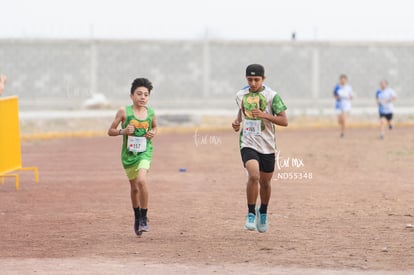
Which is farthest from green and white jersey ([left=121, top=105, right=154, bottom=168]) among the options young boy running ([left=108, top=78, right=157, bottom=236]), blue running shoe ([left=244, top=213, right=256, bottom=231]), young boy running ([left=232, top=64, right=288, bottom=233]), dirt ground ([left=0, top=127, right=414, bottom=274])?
blue running shoe ([left=244, top=213, right=256, bottom=231])

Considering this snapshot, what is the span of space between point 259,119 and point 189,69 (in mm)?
28656

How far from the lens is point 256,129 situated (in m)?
13.0

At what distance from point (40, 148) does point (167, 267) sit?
1874 cm

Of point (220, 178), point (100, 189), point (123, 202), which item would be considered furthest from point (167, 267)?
point (220, 178)

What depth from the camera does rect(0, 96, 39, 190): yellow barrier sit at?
61.2 feet

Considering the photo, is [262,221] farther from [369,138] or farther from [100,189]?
[369,138]

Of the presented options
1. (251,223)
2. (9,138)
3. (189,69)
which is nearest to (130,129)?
(251,223)

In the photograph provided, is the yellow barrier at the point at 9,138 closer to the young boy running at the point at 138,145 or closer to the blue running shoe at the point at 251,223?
the young boy running at the point at 138,145

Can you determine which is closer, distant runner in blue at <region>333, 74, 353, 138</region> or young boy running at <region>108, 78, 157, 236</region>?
young boy running at <region>108, 78, 157, 236</region>

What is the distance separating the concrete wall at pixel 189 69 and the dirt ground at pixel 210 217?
14171mm

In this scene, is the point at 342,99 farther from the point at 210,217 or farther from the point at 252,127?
the point at 252,127

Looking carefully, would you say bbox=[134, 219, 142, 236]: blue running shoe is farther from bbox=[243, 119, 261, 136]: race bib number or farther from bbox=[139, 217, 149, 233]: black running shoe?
bbox=[243, 119, 261, 136]: race bib number

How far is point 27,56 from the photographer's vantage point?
40531mm

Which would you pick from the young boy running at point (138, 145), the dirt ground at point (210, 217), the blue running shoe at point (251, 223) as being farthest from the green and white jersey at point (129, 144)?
the blue running shoe at point (251, 223)
